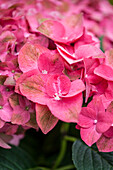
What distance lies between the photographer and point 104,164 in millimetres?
590

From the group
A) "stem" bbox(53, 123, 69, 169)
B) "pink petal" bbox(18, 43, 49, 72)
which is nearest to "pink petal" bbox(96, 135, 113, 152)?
"pink petal" bbox(18, 43, 49, 72)

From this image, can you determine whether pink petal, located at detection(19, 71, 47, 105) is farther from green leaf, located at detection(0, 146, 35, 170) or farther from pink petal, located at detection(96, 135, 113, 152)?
green leaf, located at detection(0, 146, 35, 170)

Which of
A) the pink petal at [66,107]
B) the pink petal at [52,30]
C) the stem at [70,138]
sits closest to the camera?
the pink petal at [66,107]

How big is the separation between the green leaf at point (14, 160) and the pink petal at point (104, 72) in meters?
0.39

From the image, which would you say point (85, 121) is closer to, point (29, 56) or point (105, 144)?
point (105, 144)

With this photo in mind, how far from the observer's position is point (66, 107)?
461 mm

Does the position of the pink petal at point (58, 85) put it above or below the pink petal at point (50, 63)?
below

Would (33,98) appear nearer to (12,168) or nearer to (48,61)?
(48,61)

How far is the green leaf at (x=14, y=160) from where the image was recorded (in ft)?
2.23

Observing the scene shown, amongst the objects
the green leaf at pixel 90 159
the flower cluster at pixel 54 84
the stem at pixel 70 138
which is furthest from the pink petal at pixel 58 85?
the stem at pixel 70 138

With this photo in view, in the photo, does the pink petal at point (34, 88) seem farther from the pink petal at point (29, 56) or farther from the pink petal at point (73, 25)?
the pink petal at point (73, 25)

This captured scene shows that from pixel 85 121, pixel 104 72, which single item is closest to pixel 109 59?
pixel 104 72

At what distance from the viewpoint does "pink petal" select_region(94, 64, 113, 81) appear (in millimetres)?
482

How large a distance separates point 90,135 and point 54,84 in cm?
13
